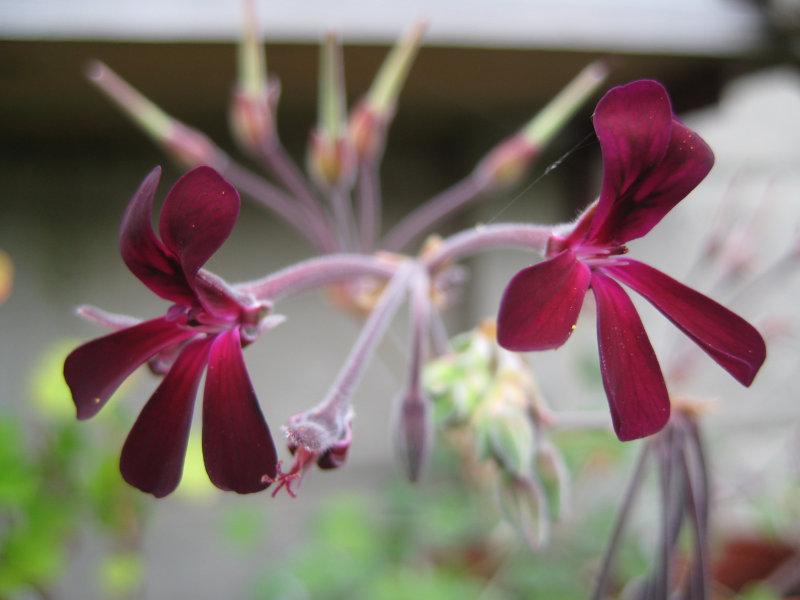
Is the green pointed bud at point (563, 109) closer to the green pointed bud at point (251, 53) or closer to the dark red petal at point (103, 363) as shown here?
the green pointed bud at point (251, 53)

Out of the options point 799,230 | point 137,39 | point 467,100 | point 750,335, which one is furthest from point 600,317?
point 467,100

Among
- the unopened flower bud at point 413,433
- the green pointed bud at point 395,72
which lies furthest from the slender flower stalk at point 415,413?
the green pointed bud at point 395,72

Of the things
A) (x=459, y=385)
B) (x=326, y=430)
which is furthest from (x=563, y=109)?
(x=326, y=430)

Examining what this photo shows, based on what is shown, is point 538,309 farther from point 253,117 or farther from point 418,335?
point 253,117

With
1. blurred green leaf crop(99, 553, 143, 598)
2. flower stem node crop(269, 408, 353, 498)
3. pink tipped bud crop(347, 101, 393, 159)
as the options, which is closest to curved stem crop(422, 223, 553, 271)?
flower stem node crop(269, 408, 353, 498)

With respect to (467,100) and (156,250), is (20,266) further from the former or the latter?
(156,250)
